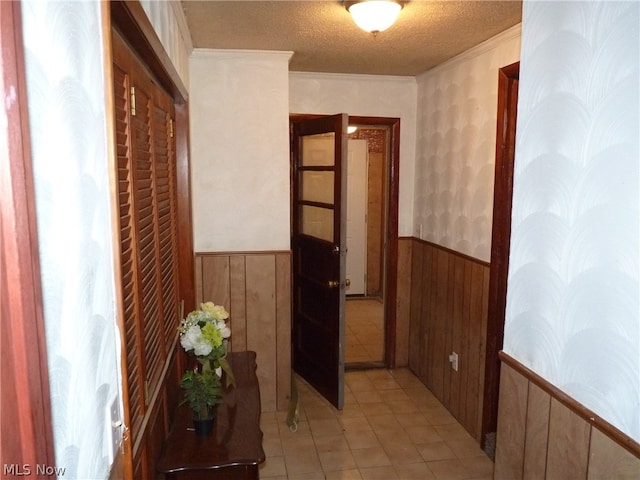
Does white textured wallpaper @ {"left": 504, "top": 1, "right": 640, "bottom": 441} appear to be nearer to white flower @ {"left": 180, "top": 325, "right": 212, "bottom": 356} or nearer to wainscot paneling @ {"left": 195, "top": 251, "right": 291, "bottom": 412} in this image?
white flower @ {"left": 180, "top": 325, "right": 212, "bottom": 356}

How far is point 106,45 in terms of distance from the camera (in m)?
1.00

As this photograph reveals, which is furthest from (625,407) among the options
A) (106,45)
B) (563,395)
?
(106,45)

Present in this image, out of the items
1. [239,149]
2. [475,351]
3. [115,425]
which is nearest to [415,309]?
[475,351]

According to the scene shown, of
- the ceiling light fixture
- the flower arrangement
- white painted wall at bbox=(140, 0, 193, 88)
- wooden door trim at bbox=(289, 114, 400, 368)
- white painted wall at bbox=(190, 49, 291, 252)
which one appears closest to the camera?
white painted wall at bbox=(140, 0, 193, 88)

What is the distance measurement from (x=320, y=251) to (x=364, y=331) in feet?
5.97

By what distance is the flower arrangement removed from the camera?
Result: 182 centimetres

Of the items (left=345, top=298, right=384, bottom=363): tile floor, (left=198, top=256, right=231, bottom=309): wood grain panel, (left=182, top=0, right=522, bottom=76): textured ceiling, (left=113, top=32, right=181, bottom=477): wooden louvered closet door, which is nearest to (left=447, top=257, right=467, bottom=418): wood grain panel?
(left=345, top=298, right=384, bottom=363): tile floor

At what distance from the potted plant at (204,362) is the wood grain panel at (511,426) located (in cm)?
102

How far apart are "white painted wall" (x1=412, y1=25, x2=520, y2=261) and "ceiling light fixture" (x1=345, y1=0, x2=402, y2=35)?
2.64ft

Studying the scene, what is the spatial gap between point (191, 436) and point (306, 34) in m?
2.11

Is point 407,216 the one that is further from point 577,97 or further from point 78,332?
point 78,332

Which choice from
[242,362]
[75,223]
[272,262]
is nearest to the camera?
[75,223]

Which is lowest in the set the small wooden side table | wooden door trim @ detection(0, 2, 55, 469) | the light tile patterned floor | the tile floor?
the light tile patterned floor

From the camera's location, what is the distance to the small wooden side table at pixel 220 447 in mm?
1678
